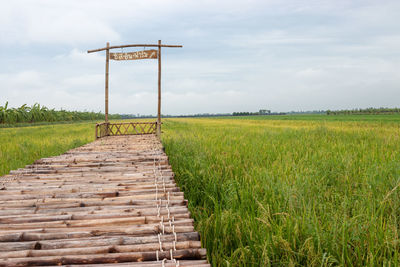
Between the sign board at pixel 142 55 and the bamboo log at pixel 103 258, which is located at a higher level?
the sign board at pixel 142 55

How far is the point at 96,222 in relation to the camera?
7.17 ft

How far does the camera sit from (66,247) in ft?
Result: 6.06

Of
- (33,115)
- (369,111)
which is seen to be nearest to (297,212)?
(33,115)

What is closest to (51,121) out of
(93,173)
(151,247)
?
(93,173)

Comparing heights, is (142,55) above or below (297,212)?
above

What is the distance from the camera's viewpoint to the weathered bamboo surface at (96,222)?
1714 millimetres

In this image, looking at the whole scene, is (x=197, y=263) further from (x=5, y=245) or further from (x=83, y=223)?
(x=5, y=245)

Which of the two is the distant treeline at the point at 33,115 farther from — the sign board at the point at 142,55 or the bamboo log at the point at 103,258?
the bamboo log at the point at 103,258

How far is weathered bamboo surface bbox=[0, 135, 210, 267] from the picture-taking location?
1.71 meters

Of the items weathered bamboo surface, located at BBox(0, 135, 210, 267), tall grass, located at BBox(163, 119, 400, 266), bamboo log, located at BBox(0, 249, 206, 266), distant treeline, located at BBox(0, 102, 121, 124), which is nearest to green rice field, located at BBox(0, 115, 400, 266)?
tall grass, located at BBox(163, 119, 400, 266)

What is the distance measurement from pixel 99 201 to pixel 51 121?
1577 inches


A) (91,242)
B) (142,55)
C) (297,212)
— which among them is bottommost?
(297,212)

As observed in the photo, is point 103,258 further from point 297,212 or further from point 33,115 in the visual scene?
point 33,115

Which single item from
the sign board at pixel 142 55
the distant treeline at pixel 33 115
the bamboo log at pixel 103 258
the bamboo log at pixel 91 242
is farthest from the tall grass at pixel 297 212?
the distant treeline at pixel 33 115
